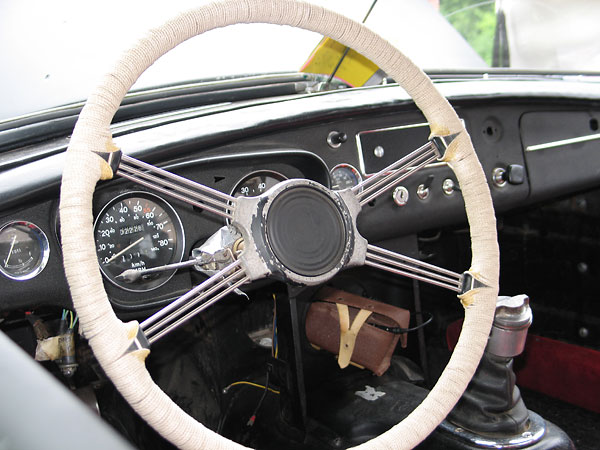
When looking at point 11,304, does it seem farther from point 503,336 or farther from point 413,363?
point 413,363

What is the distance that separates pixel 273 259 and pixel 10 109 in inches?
37.0

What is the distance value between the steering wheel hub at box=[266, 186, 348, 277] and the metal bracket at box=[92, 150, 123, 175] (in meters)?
0.25

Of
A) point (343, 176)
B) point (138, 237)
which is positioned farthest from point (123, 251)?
point (343, 176)

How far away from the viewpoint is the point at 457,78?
226cm

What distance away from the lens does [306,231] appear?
1091mm

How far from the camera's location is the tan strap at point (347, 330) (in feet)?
6.48

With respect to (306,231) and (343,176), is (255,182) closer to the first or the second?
(343,176)

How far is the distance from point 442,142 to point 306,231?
334mm

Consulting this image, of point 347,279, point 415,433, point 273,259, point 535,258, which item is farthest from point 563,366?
point 273,259

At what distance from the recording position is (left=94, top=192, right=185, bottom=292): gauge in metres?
1.37

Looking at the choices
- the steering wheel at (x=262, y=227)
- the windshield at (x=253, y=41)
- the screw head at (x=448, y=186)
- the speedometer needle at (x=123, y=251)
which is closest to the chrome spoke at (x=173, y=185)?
the steering wheel at (x=262, y=227)

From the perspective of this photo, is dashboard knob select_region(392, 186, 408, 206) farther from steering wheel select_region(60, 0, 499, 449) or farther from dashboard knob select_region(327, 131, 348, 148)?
steering wheel select_region(60, 0, 499, 449)

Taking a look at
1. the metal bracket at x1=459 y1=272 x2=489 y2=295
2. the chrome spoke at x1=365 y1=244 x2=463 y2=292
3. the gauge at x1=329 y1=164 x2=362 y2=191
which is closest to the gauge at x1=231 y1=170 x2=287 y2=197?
the gauge at x1=329 y1=164 x2=362 y2=191

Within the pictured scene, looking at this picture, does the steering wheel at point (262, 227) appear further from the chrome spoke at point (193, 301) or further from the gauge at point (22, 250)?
the gauge at point (22, 250)
